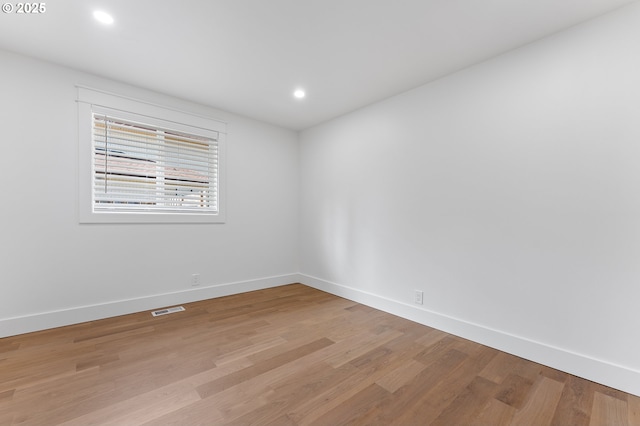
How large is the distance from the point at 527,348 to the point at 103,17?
4.06m

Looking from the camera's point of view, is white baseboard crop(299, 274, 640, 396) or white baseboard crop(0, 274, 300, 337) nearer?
white baseboard crop(299, 274, 640, 396)

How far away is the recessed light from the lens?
1.89 m

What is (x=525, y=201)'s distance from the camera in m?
2.16

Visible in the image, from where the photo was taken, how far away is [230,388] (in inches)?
67.1

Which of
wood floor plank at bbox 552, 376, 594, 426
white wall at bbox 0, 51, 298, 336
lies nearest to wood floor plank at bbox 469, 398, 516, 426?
wood floor plank at bbox 552, 376, 594, 426

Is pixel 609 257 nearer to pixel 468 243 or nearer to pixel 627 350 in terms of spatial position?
pixel 627 350

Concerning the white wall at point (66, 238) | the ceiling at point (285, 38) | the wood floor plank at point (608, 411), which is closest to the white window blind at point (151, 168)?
the white wall at point (66, 238)

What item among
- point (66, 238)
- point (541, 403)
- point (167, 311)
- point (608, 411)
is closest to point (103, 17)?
point (66, 238)

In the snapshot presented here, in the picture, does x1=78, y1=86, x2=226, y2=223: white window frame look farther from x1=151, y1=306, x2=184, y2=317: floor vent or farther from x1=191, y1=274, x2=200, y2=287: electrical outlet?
x1=151, y1=306, x2=184, y2=317: floor vent

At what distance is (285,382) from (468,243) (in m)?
1.96

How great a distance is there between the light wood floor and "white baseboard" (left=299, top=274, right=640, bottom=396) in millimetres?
75

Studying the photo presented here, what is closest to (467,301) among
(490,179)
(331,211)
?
(490,179)

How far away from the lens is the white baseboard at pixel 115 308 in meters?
2.39

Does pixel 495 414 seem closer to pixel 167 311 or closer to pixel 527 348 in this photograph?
pixel 527 348
